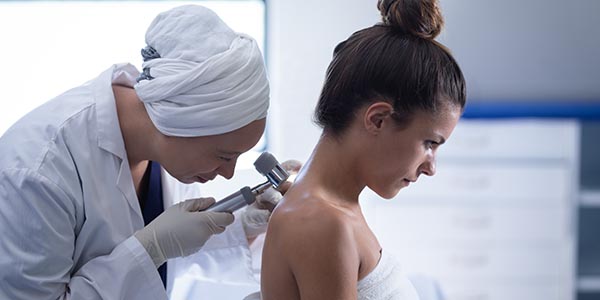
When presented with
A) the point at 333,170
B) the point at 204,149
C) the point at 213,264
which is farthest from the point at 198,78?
the point at 213,264

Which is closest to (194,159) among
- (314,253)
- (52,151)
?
(52,151)

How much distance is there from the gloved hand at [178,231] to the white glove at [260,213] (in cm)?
13

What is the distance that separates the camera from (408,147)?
127 cm

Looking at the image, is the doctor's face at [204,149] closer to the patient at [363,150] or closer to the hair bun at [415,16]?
the patient at [363,150]

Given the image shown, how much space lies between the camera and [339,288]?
3.92 feet

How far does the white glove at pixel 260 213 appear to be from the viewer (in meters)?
1.59

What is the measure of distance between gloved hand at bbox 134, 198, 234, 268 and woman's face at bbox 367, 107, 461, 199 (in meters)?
0.33

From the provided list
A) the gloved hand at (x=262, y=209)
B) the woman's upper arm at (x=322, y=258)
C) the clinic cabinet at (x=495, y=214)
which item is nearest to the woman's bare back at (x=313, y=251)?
the woman's upper arm at (x=322, y=258)

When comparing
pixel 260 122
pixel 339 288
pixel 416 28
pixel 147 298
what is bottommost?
pixel 147 298

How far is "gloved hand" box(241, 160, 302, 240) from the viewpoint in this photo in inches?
62.6

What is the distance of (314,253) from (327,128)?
9.4 inches

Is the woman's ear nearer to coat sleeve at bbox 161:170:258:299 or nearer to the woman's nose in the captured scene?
the woman's nose

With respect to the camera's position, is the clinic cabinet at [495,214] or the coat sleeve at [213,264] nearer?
the coat sleeve at [213,264]

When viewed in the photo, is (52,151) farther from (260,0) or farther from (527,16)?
(527,16)
